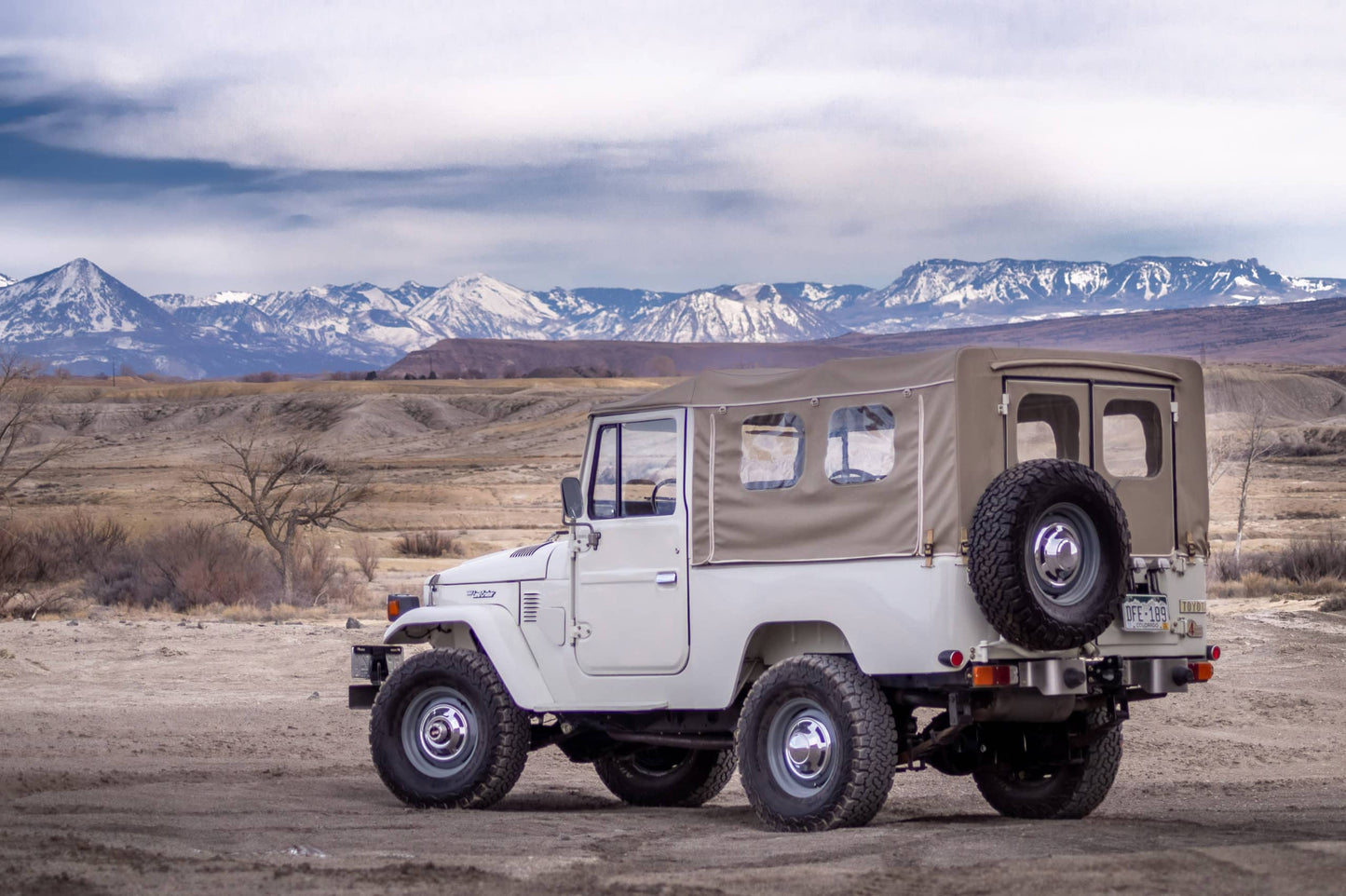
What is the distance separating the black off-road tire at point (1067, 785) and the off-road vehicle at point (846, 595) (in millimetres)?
18

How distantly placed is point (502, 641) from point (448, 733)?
77 cm

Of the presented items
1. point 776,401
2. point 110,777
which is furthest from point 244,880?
point 110,777

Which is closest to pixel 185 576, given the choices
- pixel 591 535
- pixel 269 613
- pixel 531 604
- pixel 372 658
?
pixel 269 613

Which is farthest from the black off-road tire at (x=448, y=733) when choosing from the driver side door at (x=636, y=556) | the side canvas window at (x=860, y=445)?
the side canvas window at (x=860, y=445)

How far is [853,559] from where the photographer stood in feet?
27.9

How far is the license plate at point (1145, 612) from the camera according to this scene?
862cm

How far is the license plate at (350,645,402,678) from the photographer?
10578 mm

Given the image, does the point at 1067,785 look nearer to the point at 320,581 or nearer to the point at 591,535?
the point at 591,535

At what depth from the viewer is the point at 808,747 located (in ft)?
28.3

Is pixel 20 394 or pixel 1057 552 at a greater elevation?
pixel 20 394

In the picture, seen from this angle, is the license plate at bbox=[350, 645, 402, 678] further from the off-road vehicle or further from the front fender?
the front fender

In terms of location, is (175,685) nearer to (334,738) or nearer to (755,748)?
(334,738)

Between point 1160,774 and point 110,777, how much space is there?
8664 mm

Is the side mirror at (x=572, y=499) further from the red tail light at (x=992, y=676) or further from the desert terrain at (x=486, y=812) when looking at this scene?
the red tail light at (x=992, y=676)
